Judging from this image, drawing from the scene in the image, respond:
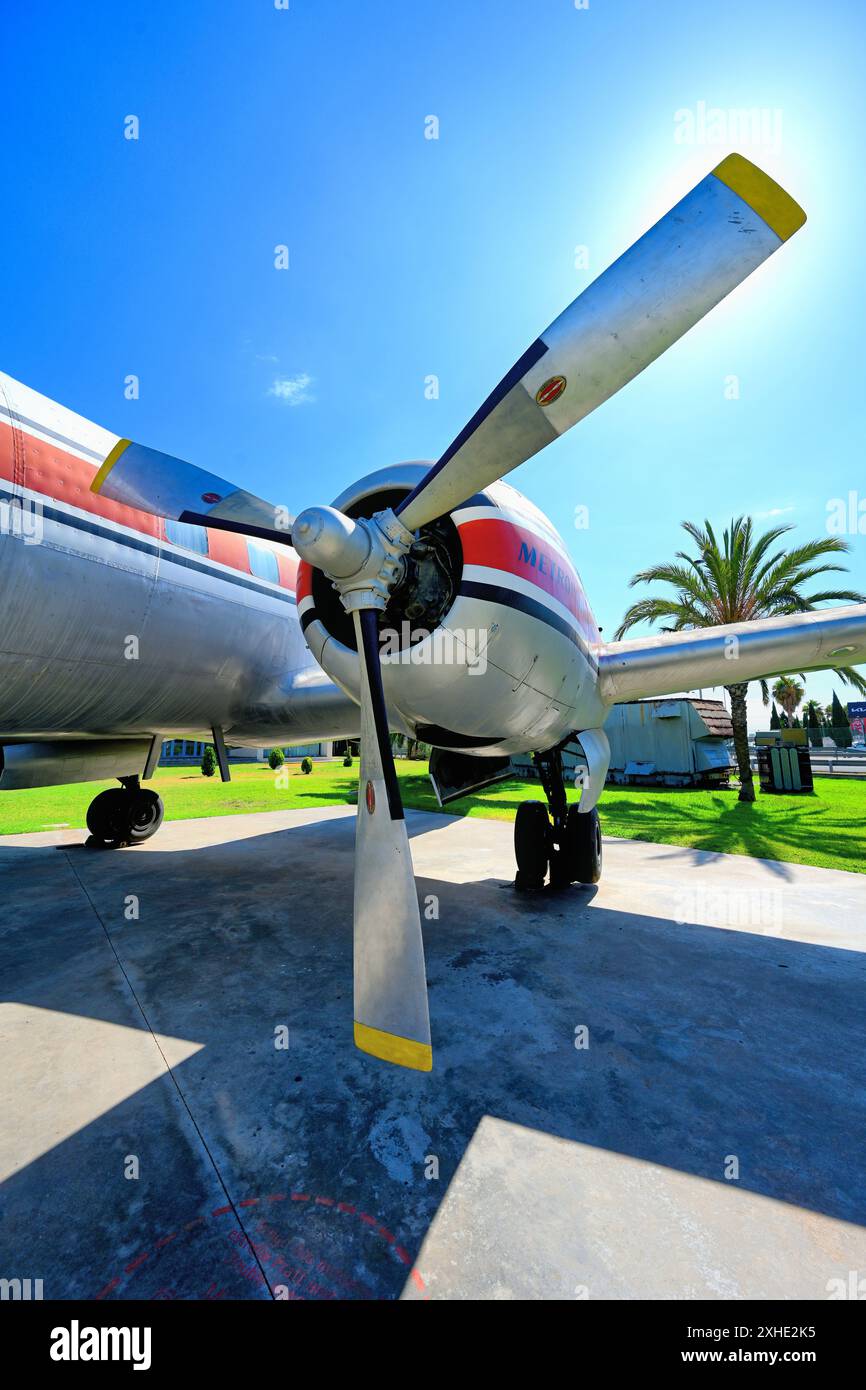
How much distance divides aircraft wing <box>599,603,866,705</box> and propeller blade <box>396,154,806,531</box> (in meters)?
3.14

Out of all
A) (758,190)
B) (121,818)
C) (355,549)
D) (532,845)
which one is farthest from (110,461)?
(121,818)

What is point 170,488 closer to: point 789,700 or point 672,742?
point 672,742

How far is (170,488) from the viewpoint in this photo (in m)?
4.43

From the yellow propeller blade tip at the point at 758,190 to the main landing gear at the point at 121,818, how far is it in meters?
10.5

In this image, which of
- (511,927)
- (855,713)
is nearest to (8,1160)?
(511,927)

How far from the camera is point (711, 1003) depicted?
146 inches

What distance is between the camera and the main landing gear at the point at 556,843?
6531 mm

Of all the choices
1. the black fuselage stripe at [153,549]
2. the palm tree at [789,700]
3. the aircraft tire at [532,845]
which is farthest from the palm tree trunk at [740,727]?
the palm tree at [789,700]

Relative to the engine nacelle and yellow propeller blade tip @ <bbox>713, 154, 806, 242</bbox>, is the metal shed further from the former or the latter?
yellow propeller blade tip @ <bbox>713, 154, 806, 242</bbox>

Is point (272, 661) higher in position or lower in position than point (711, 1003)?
higher
